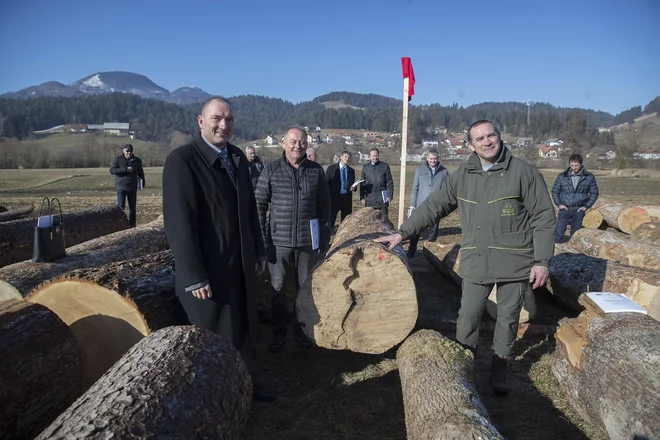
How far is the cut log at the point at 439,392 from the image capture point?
2326mm

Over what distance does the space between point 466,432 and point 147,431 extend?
145 cm

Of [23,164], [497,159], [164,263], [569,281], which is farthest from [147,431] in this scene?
[23,164]

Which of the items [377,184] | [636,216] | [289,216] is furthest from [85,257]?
[636,216]

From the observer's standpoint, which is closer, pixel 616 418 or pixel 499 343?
pixel 616 418

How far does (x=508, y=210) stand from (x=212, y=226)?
206cm

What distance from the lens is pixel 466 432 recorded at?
2.23 m

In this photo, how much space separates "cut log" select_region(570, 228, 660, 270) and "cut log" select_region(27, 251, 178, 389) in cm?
545

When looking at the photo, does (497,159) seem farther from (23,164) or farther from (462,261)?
(23,164)

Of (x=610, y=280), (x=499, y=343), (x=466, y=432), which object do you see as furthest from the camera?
(x=610, y=280)

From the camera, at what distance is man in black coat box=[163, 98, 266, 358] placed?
284 cm

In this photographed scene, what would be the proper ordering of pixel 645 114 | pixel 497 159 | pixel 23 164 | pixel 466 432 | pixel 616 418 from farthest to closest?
1. pixel 645 114
2. pixel 23 164
3. pixel 497 159
4. pixel 616 418
5. pixel 466 432

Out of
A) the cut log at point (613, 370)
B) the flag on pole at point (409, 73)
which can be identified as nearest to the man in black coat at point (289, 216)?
the cut log at point (613, 370)

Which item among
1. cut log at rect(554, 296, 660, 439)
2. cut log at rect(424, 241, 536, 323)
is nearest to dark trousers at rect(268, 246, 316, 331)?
cut log at rect(424, 241, 536, 323)

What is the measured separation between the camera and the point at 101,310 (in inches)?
122
